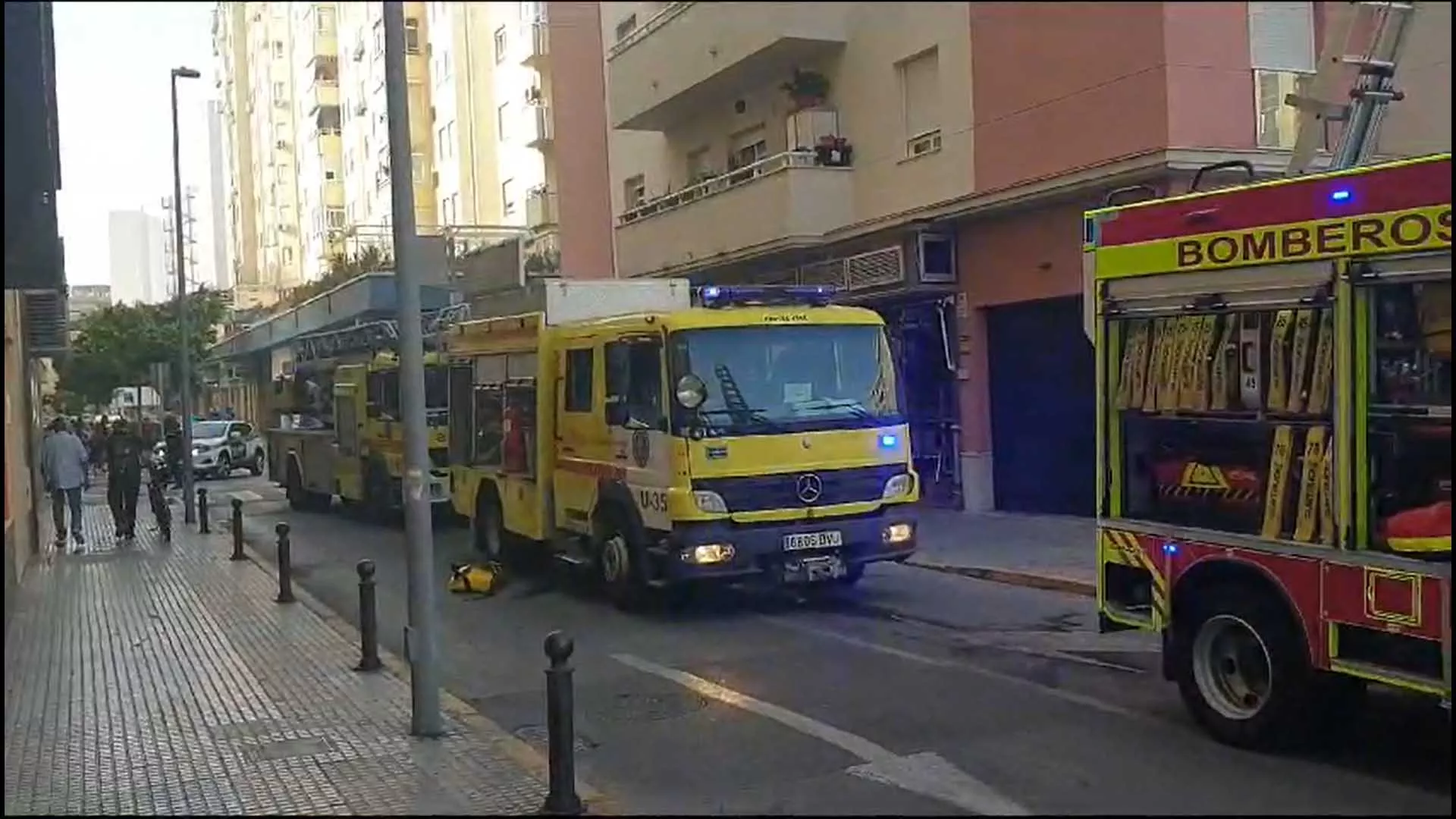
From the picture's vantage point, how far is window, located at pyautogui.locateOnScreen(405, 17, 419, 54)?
835 centimetres

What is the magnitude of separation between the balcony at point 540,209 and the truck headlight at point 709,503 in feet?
49.6

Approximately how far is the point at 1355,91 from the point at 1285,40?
375 centimetres

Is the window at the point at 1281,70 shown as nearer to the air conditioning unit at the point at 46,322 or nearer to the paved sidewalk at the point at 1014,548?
the paved sidewalk at the point at 1014,548

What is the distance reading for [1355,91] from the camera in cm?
1109

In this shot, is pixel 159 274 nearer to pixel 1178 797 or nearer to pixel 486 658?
pixel 486 658

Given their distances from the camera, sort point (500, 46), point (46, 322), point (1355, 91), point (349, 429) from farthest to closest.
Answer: point (46, 322), point (349, 429), point (500, 46), point (1355, 91)

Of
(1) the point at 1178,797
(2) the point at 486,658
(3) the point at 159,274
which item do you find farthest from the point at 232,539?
(1) the point at 1178,797

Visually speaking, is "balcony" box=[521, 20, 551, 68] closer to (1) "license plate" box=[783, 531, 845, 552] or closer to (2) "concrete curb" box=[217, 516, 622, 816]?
(2) "concrete curb" box=[217, 516, 622, 816]

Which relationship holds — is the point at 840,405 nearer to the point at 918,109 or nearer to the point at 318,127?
the point at 318,127

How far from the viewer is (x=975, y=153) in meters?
17.3

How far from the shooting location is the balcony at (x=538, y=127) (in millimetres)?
25734

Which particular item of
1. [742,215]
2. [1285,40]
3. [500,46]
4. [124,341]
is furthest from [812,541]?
[124,341]

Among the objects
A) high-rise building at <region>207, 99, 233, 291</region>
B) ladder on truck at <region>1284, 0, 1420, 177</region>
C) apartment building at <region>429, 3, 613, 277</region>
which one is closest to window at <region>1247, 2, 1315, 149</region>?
ladder on truck at <region>1284, 0, 1420, 177</region>

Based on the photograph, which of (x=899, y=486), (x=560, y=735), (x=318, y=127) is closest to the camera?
(x=560, y=735)
